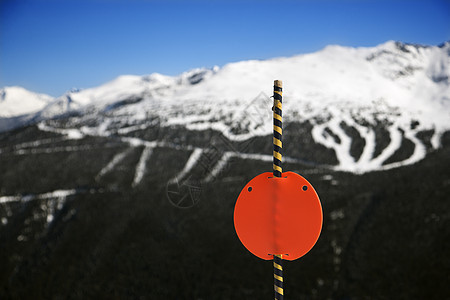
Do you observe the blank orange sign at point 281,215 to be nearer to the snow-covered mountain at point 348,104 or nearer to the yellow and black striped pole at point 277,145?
the yellow and black striped pole at point 277,145

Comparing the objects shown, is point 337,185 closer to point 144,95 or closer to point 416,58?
point 416,58

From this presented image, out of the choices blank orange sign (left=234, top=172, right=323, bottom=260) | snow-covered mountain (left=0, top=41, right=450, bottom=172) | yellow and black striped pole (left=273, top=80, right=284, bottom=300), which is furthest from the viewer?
snow-covered mountain (left=0, top=41, right=450, bottom=172)

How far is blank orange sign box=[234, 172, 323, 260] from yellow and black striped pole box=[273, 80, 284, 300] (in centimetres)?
9

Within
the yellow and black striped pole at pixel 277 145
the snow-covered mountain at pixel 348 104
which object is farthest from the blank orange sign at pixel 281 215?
the snow-covered mountain at pixel 348 104

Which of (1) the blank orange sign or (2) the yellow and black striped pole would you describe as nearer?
(2) the yellow and black striped pole

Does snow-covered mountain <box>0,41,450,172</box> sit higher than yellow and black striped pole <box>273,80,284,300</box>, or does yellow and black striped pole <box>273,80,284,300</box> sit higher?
snow-covered mountain <box>0,41,450,172</box>

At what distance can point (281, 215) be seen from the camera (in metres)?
2.88

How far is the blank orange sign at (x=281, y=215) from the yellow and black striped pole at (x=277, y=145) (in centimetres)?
9

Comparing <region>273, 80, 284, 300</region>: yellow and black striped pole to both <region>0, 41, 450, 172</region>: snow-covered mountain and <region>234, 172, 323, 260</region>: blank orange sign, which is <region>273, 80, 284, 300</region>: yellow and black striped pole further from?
<region>0, 41, 450, 172</region>: snow-covered mountain

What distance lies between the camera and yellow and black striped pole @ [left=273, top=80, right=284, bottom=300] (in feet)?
8.50

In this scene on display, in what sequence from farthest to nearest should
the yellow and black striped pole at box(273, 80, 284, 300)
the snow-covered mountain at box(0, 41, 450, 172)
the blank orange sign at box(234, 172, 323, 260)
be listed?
the snow-covered mountain at box(0, 41, 450, 172) → the blank orange sign at box(234, 172, 323, 260) → the yellow and black striped pole at box(273, 80, 284, 300)

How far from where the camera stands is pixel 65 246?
61281 mm

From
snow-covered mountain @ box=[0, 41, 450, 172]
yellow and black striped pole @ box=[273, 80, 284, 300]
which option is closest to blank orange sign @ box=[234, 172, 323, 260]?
yellow and black striped pole @ box=[273, 80, 284, 300]

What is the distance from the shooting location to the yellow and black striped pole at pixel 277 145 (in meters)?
2.59
